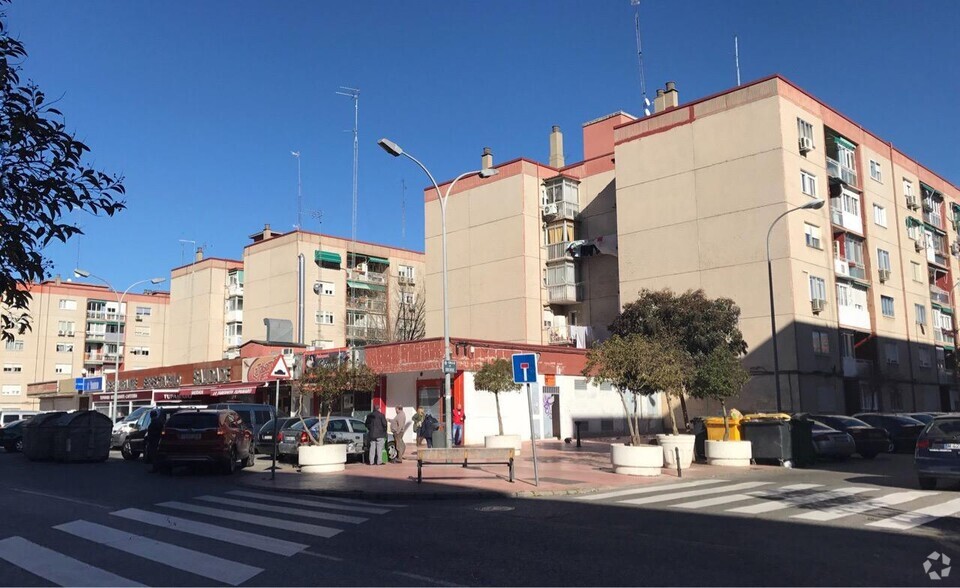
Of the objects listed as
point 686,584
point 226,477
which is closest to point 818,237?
point 226,477

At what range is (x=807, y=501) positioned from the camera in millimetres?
12922

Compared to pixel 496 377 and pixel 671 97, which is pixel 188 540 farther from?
pixel 671 97

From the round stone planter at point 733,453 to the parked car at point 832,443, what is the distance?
2548mm

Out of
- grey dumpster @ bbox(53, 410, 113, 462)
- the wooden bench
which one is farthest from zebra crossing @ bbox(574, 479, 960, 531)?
grey dumpster @ bbox(53, 410, 113, 462)

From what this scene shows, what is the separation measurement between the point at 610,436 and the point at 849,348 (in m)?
14.5

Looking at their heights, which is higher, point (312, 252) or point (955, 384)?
point (312, 252)

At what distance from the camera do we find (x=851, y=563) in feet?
25.7

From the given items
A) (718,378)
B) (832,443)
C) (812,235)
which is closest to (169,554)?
(718,378)

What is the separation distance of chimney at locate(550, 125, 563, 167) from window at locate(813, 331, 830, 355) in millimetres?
22278

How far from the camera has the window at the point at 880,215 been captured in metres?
45.2

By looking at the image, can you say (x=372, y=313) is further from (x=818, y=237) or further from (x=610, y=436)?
(x=818, y=237)

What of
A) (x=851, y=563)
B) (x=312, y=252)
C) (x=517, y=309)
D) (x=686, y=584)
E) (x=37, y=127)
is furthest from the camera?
(x=312, y=252)

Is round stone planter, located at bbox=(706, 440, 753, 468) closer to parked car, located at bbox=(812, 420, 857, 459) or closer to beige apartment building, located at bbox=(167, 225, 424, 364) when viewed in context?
parked car, located at bbox=(812, 420, 857, 459)

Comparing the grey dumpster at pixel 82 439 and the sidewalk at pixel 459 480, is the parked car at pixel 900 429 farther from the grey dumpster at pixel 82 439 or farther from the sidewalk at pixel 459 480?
the grey dumpster at pixel 82 439
